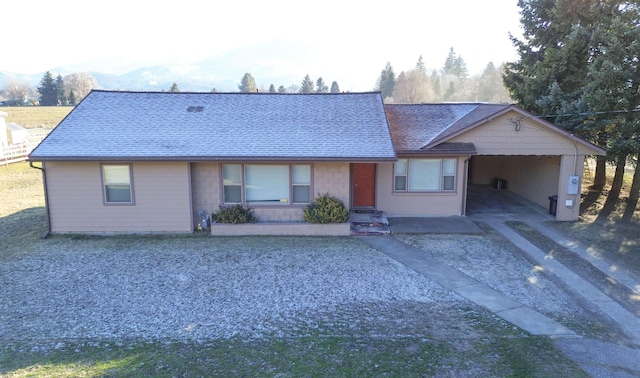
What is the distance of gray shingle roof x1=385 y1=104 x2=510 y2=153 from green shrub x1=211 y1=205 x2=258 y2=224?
5.81m

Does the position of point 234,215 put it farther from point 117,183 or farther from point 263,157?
point 117,183

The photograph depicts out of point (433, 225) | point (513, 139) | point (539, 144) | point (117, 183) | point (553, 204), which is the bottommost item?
point (433, 225)

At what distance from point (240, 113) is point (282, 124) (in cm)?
194

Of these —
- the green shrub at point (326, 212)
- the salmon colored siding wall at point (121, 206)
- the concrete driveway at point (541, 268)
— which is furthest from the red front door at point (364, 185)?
the salmon colored siding wall at point (121, 206)

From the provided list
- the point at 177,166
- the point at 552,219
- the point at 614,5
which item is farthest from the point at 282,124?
the point at 614,5

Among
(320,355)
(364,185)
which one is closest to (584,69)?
(364,185)

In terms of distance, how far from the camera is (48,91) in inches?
3120

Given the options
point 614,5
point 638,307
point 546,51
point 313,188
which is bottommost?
point 638,307

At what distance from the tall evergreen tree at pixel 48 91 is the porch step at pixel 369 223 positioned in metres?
83.0

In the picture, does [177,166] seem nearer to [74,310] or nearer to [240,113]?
[240,113]

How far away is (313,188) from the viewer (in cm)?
1479

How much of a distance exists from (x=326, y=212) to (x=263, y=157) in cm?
272

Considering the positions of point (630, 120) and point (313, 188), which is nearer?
point (313, 188)

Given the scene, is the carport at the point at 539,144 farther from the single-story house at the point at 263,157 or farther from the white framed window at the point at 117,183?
the white framed window at the point at 117,183
